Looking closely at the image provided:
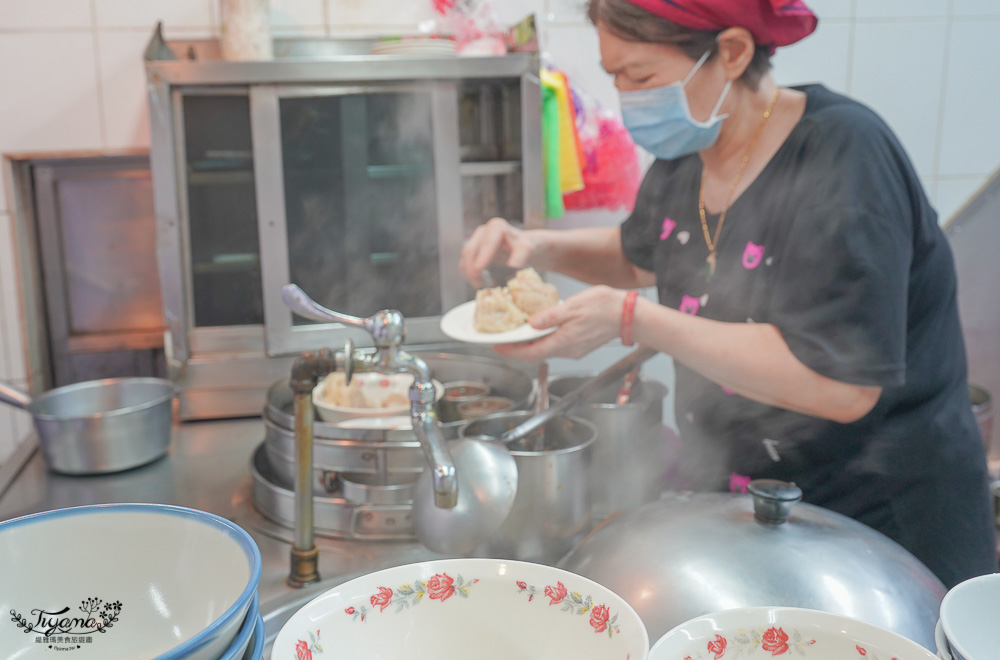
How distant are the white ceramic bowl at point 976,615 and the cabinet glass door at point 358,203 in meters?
1.70

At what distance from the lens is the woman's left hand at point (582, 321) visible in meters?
1.37

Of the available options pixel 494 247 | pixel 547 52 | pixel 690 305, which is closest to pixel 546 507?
pixel 690 305

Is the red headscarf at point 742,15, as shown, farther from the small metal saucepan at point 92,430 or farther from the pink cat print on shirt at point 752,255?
the small metal saucepan at point 92,430

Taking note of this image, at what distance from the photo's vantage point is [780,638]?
0.54 meters

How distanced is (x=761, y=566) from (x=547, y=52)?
2.17 metres

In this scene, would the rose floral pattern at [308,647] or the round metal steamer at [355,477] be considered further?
the round metal steamer at [355,477]

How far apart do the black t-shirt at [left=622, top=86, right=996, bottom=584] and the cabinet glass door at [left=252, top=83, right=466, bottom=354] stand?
2.58ft

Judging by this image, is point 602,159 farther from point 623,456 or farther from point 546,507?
point 546,507

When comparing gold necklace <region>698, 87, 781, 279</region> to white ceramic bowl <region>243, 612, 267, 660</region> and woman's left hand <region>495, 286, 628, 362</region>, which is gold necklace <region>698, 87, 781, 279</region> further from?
white ceramic bowl <region>243, 612, 267, 660</region>

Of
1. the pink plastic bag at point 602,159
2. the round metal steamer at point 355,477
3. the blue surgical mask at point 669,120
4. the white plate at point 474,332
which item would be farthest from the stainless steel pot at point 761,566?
the pink plastic bag at point 602,159

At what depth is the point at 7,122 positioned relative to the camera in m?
2.35

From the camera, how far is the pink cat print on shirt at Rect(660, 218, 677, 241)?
1.56 m

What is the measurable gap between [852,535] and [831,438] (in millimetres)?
572

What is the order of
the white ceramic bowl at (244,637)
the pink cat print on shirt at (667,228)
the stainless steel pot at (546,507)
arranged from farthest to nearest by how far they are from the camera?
1. the pink cat print on shirt at (667,228)
2. the stainless steel pot at (546,507)
3. the white ceramic bowl at (244,637)
